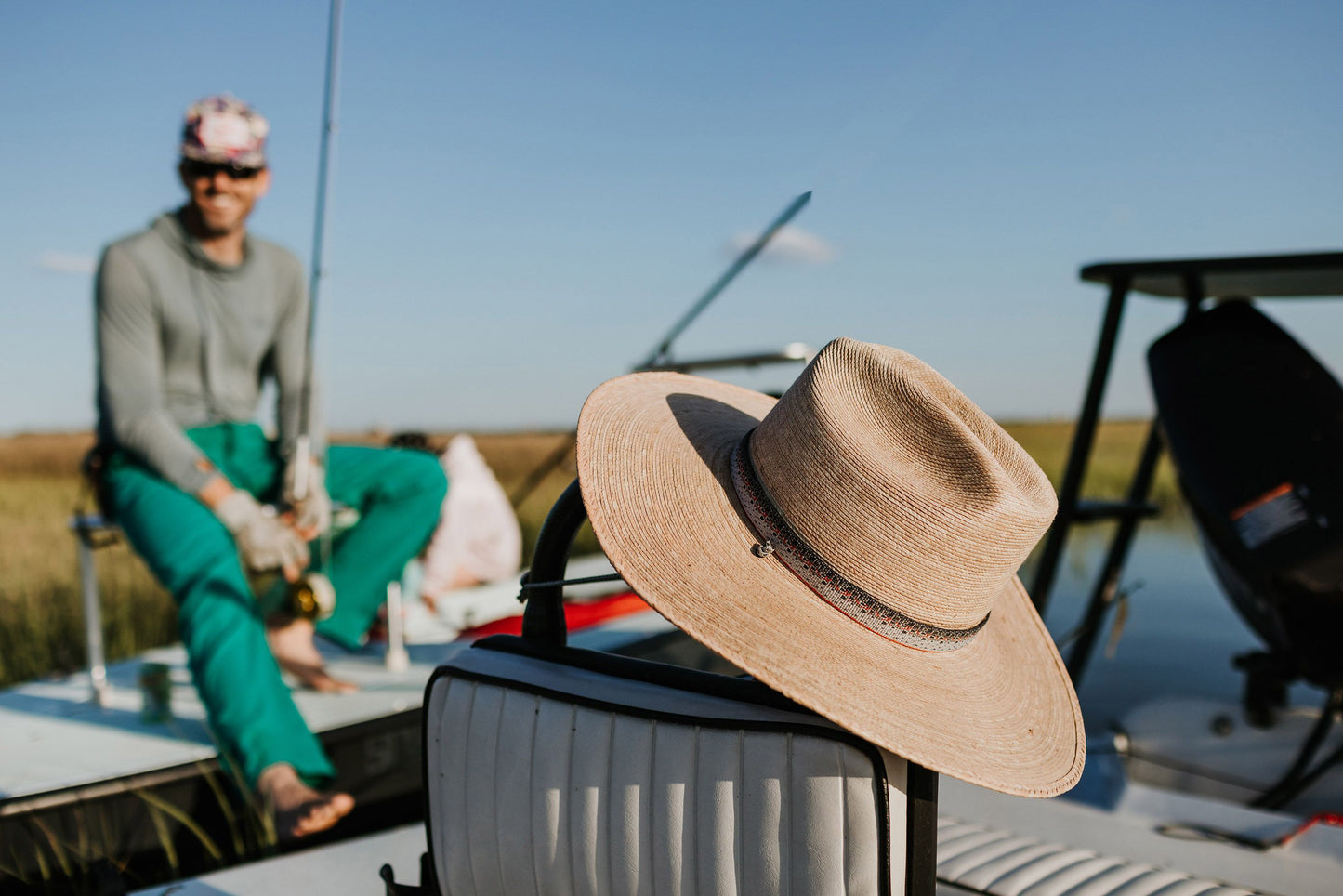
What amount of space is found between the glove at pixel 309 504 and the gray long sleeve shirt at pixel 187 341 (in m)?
0.15

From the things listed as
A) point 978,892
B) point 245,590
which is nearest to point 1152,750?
point 978,892

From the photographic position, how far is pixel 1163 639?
165 inches

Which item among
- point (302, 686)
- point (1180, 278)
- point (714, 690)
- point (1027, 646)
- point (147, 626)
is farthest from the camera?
point (147, 626)

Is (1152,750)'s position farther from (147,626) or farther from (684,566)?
(147,626)

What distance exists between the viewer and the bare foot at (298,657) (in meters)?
2.73

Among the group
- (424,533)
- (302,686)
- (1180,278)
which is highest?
(1180,278)

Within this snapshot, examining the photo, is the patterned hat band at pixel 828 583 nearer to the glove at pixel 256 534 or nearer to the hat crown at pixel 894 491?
the hat crown at pixel 894 491

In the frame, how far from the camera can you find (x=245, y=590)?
222 cm

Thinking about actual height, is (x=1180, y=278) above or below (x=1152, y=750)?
above

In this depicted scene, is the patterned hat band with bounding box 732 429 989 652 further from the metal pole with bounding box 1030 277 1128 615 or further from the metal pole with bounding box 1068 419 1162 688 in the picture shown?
the metal pole with bounding box 1068 419 1162 688

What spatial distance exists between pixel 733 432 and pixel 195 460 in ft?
5.51

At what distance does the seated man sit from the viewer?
2.14m

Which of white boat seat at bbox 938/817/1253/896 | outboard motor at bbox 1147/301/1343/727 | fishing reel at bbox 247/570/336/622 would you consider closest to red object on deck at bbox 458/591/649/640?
fishing reel at bbox 247/570/336/622

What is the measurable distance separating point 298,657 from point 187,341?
37.9 inches
